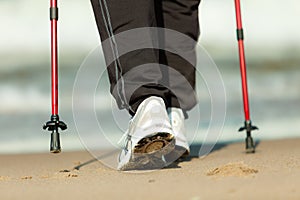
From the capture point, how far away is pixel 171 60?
2277 millimetres

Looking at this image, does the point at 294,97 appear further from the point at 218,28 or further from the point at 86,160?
the point at 86,160

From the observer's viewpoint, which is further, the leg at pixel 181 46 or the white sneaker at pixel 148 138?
the leg at pixel 181 46

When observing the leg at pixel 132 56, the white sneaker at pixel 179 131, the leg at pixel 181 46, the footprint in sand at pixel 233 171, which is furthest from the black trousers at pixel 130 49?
the footprint in sand at pixel 233 171

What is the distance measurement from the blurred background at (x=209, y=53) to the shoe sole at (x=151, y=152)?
59.3 inches

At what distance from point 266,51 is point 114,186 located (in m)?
3.72

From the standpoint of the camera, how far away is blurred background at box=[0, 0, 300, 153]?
12.1 feet

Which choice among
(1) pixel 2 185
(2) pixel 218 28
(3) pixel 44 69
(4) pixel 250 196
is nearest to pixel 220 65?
(2) pixel 218 28

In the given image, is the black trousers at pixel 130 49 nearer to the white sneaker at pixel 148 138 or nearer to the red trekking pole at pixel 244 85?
the white sneaker at pixel 148 138

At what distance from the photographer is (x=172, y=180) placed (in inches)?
61.3

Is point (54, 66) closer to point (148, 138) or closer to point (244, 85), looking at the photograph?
point (148, 138)

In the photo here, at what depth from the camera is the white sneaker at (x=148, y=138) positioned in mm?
1722

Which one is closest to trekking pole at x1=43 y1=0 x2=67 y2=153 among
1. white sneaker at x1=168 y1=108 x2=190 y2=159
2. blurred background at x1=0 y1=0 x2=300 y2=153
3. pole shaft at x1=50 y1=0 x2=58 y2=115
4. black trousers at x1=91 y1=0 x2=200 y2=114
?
pole shaft at x1=50 y1=0 x2=58 y2=115

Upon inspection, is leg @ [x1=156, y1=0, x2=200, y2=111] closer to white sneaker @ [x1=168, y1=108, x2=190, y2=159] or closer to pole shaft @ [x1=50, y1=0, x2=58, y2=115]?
white sneaker @ [x1=168, y1=108, x2=190, y2=159]

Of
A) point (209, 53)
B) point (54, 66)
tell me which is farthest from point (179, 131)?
point (209, 53)
